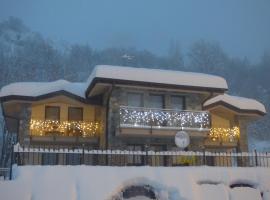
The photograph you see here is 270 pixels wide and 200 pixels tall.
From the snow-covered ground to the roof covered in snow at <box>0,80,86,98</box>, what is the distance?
957cm

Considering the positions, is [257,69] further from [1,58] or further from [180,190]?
[180,190]

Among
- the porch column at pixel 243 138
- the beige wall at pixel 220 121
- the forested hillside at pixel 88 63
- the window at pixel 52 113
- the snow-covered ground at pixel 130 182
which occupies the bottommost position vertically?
the snow-covered ground at pixel 130 182

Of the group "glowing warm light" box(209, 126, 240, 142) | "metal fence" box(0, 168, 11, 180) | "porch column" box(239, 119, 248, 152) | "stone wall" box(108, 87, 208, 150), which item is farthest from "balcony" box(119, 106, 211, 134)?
"metal fence" box(0, 168, 11, 180)

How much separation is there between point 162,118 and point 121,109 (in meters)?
2.53

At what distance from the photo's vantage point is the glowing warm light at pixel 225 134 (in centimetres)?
2736

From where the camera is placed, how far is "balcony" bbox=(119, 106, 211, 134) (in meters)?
21.5

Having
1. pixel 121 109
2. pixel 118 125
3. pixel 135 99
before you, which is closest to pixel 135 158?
pixel 118 125

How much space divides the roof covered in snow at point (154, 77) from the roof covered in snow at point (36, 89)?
2994 millimetres

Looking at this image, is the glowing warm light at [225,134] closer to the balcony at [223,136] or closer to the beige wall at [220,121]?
the balcony at [223,136]

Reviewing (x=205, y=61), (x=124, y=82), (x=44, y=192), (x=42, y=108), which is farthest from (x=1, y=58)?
(x=44, y=192)

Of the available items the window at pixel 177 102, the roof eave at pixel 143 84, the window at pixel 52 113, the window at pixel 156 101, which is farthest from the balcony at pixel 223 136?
the window at pixel 52 113

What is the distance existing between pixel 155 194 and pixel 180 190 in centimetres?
103

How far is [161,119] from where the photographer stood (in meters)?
22.3

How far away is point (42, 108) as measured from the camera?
25406mm
